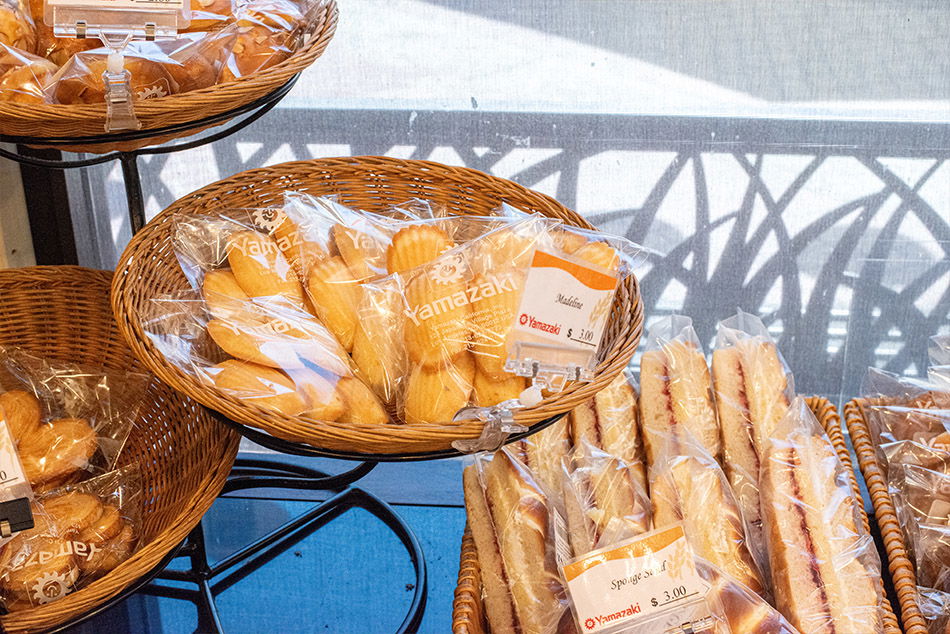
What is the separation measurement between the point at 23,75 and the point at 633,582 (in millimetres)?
945

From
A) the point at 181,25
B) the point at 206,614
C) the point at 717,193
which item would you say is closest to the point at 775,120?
the point at 717,193

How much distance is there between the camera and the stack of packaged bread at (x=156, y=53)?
1.07 metres

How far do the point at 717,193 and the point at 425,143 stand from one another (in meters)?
0.67

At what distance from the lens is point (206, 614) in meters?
1.43

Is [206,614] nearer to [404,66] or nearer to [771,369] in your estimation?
[771,369]

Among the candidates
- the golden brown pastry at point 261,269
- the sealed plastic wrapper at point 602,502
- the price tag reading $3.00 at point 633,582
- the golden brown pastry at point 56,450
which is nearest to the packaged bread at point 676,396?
the sealed plastic wrapper at point 602,502

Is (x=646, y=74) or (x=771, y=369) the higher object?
(x=646, y=74)

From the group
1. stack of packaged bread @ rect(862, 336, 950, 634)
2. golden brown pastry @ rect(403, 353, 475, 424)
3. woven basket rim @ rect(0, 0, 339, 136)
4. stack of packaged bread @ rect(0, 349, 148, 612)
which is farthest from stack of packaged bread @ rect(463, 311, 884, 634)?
woven basket rim @ rect(0, 0, 339, 136)

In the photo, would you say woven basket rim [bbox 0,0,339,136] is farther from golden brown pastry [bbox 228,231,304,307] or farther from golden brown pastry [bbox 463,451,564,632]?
golden brown pastry [bbox 463,451,564,632]

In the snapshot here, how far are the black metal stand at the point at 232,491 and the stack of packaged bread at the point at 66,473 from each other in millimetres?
75

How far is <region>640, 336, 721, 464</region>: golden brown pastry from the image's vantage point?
1.36 meters

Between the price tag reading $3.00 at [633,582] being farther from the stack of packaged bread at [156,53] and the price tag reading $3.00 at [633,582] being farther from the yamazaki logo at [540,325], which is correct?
the stack of packaged bread at [156,53]

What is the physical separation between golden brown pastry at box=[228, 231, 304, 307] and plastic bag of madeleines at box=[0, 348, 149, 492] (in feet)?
1.12

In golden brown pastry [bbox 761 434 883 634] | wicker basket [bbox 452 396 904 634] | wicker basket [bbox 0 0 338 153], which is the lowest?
wicker basket [bbox 452 396 904 634]
